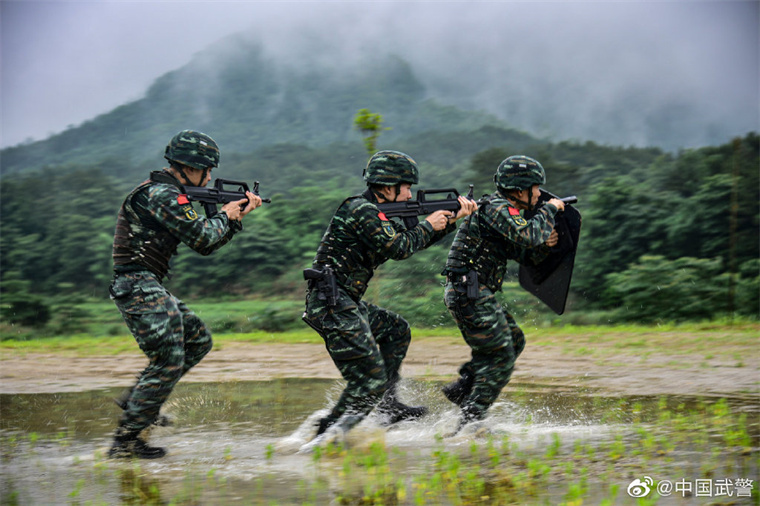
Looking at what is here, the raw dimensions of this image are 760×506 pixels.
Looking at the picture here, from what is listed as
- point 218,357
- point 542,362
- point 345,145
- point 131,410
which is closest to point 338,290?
point 131,410

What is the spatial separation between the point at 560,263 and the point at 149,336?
122 inches

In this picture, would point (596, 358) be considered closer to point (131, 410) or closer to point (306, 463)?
point (306, 463)

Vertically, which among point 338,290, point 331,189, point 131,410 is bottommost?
point 131,410

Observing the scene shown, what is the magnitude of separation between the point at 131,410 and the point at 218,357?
483cm

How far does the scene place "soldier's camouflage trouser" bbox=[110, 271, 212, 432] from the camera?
17.2 feet

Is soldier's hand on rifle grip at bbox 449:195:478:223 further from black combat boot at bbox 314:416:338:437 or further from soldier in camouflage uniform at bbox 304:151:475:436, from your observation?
black combat boot at bbox 314:416:338:437

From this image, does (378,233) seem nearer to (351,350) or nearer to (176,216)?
(351,350)

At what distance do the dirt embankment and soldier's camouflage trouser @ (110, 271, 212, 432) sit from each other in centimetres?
316

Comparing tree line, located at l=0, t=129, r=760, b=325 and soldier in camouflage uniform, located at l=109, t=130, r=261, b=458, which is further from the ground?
tree line, located at l=0, t=129, r=760, b=325

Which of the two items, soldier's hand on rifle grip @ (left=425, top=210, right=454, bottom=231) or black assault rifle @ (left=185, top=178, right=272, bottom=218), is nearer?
black assault rifle @ (left=185, top=178, right=272, bottom=218)

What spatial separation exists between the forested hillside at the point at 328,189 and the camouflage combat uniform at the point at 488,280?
3.13 m

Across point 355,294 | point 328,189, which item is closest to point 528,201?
Result: point 355,294

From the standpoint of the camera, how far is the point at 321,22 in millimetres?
20516

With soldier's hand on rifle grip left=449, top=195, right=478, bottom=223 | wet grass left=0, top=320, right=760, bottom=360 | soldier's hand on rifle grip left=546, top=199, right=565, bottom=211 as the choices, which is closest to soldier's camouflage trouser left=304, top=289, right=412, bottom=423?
soldier's hand on rifle grip left=449, top=195, right=478, bottom=223
